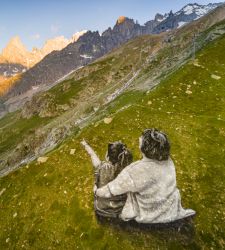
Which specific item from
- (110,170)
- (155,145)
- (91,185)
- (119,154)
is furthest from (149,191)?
(91,185)

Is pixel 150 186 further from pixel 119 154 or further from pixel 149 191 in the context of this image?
pixel 119 154

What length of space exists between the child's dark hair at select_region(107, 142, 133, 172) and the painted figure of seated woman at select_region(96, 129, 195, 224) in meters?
2.25

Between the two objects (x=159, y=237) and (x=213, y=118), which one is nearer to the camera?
(x=159, y=237)

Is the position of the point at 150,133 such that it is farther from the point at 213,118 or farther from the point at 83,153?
the point at 213,118

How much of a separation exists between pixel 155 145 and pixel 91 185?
38.9ft

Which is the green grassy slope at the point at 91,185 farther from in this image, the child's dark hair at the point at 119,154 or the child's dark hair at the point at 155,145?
the child's dark hair at the point at 155,145

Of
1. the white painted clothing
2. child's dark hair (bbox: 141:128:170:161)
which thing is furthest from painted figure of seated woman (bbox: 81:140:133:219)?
child's dark hair (bbox: 141:128:170:161)

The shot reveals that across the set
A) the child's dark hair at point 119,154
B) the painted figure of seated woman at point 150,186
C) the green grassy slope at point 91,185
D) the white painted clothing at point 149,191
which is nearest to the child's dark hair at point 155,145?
the painted figure of seated woman at point 150,186

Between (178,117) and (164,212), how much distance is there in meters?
20.9

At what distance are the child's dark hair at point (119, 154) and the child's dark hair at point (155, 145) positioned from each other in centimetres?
299

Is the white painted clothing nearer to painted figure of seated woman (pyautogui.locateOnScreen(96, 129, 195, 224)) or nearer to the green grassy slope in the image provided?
painted figure of seated woman (pyautogui.locateOnScreen(96, 129, 195, 224))

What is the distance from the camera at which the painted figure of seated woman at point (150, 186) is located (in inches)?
605

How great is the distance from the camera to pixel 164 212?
16.3 m

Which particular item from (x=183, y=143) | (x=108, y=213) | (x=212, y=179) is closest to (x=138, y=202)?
(x=108, y=213)
